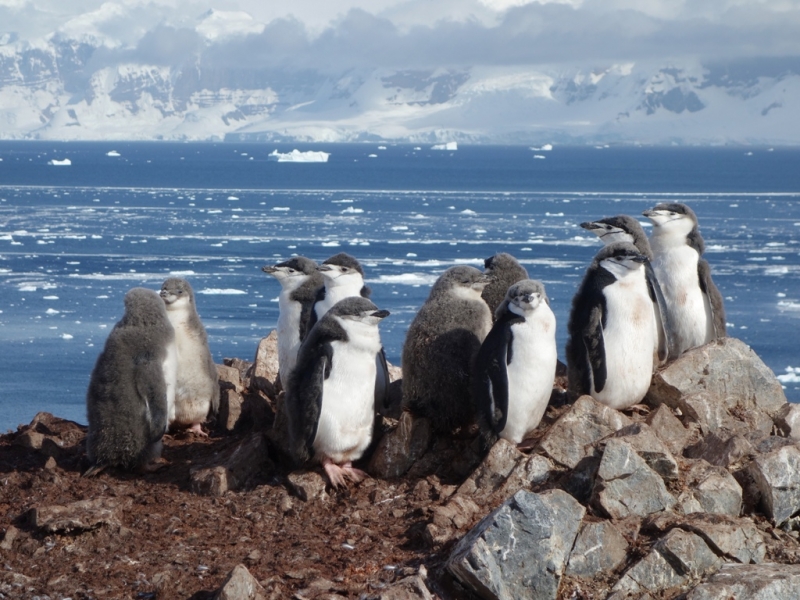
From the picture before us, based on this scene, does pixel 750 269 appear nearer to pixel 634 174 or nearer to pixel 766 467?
pixel 766 467

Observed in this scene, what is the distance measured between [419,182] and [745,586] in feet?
265

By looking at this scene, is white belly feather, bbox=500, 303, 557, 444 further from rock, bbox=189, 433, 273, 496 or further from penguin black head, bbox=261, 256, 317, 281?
penguin black head, bbox=261, 256, 317, 281

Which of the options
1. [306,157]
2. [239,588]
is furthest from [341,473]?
[306,157]

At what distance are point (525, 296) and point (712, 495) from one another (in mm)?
1521

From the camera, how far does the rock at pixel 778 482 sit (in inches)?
212

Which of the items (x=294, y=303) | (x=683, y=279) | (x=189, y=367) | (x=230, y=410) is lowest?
(x=230, y=410)

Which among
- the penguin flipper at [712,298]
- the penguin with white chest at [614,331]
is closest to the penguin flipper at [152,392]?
the penguin with white chest at [614,331]

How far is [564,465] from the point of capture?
5711 mm

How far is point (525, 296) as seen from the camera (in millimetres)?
6070

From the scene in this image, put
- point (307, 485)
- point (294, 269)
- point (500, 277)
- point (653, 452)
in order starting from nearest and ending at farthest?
point (653, 452) < point (307, 485) < point (500, 277) < point (294, 269)

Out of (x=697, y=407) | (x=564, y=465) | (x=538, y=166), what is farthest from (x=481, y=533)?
(x=538, y=166)

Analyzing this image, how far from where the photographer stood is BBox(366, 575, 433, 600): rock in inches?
179

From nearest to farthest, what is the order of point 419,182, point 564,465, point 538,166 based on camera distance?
point 564,465 → point 419,182 → point 538,166

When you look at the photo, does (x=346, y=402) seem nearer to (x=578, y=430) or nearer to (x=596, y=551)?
(x=578, y=430)
